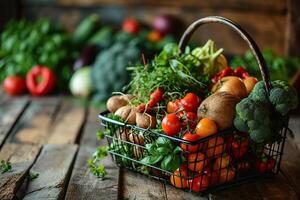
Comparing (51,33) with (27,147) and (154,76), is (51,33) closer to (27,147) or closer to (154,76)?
(27,147)

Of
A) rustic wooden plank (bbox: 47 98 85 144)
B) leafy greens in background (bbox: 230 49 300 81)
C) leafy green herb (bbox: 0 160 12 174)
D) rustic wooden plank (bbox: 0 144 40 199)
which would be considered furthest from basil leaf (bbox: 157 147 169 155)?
leafy greens in background (bbox: 230 49 300 81)

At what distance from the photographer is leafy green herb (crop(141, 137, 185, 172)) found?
1562 mm

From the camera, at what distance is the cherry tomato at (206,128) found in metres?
1.58

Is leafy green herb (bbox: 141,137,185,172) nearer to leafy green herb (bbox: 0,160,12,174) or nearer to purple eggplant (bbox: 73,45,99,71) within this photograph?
leafy green herb (bbox: 0,160,12,174)

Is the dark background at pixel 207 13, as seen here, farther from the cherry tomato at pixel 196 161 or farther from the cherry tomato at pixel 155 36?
the cherry tomato at pixel 196 161

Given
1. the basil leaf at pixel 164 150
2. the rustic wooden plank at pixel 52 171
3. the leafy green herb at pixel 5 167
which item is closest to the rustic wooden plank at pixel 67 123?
the rustic wooden plank at pixel 52 171

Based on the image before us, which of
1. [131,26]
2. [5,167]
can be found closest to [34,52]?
[131,26]

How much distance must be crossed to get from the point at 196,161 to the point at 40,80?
195 centimetres

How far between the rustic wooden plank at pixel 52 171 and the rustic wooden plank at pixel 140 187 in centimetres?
22

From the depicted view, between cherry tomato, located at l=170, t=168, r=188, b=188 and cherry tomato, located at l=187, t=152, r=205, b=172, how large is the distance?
41 mm

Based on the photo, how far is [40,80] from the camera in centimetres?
328

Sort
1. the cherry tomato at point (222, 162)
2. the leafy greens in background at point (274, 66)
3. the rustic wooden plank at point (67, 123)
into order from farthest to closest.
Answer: the leafy greens in background at point (274, 66) → the rustic wooden plank at point (67, 123) → the cherry tomato at point (222, 162)

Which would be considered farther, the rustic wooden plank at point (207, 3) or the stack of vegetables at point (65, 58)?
the rustic wooden plank at point (207, 3)

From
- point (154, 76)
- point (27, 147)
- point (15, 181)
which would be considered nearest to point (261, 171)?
point (154, 76)
